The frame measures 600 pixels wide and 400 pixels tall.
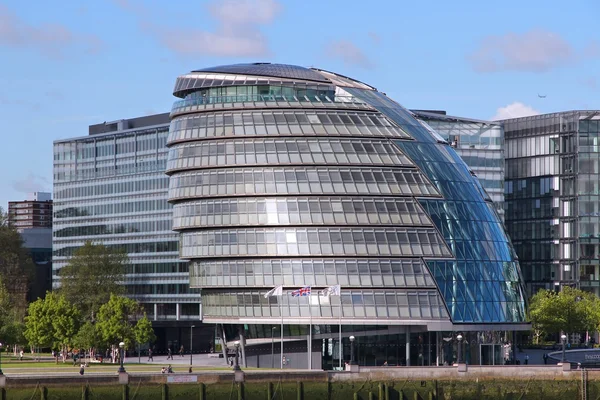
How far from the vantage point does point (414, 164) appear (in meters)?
138

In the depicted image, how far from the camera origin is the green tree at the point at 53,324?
498 ft

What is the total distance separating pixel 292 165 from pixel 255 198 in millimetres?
4611

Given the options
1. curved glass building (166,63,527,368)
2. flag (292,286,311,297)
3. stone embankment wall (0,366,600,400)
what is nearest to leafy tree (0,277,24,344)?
curved glass building (166,63,527,368)

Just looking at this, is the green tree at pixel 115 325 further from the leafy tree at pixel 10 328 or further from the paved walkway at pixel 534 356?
the paved walkway at pixel 534 356

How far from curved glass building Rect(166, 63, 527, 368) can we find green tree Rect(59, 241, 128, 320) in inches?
2107

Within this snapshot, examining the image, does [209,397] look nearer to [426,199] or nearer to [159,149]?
[426,199]

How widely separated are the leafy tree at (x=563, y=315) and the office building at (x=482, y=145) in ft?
52.1

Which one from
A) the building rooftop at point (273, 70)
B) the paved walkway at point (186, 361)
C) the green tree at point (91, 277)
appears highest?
the building rooftop at point (273, 70)

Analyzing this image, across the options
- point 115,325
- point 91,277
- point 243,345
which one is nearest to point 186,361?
point 115,325

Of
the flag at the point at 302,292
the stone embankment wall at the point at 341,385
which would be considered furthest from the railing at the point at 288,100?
the stone embankment wall at the point at 341,385

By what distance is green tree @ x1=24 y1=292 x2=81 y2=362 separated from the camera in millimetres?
151750

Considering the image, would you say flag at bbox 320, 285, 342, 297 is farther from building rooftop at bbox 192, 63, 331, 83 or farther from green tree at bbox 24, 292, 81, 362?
green tree at bbox 24, 292, 81, 362

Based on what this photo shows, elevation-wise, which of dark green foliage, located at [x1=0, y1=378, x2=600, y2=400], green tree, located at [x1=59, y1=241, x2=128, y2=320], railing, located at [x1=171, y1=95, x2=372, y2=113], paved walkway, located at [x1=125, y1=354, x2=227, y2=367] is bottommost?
dark green foliage, located at [x1=0, y1=378, x2=600, y2=400]

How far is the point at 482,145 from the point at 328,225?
65249mm
